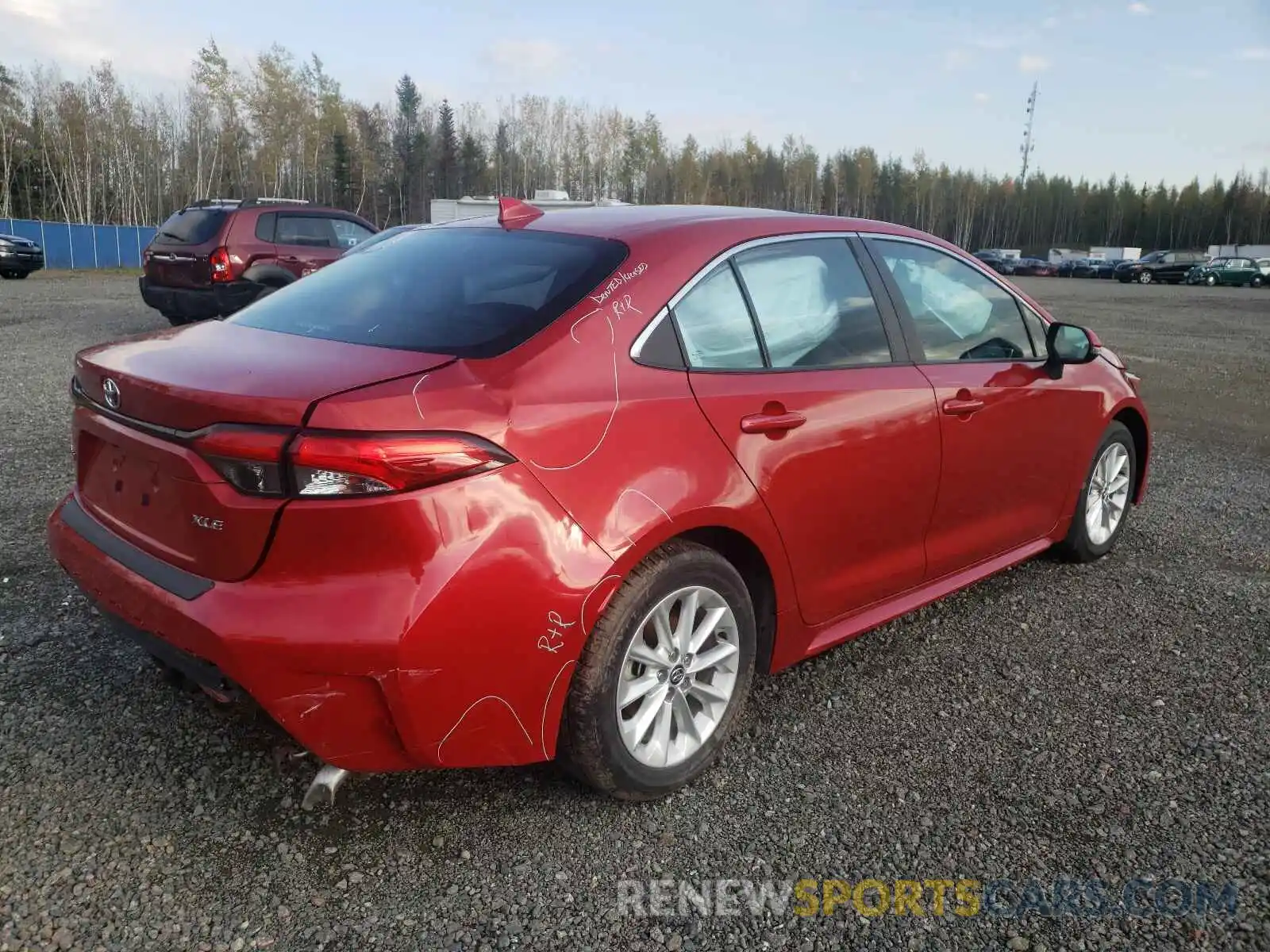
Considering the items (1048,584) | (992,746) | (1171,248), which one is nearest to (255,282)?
(1048,584)

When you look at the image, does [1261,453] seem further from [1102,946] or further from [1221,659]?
[1102,946]

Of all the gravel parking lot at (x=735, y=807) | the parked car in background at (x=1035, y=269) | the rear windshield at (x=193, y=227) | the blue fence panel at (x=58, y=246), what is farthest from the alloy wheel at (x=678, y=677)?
the parked car in background at (x=1035, y=269)

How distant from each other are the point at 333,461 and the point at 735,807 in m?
1.49

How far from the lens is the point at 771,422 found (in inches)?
112

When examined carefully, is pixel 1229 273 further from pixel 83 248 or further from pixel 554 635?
pixel 554 635

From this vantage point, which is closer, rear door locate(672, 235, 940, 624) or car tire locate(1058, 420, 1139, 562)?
rear door locate(672, 235, 940, 624)

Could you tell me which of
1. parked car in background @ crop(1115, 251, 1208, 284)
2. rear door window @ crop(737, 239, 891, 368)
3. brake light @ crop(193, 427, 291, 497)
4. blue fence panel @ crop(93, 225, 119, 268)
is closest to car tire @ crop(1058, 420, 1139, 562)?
rear door window @ crop(737, 239, 891, 368)

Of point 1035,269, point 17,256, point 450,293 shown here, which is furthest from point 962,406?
point 1035,269

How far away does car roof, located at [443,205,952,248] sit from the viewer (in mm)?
2945

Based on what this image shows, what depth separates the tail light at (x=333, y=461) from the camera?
2.10m

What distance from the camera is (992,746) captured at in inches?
121

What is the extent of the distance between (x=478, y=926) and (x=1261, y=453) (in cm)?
774

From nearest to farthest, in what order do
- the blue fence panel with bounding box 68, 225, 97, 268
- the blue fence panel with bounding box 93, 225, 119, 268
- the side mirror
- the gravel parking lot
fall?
1. the gravel parking lot
2. the side mirror
3. the blue fence panel with bounding box 68, 225, 97, 268
4. the blue fence panel with bounding box 93, 225, 119, 268

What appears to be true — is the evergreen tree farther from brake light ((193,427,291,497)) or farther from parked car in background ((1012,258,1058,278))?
brake light ((193,427,291,497))
